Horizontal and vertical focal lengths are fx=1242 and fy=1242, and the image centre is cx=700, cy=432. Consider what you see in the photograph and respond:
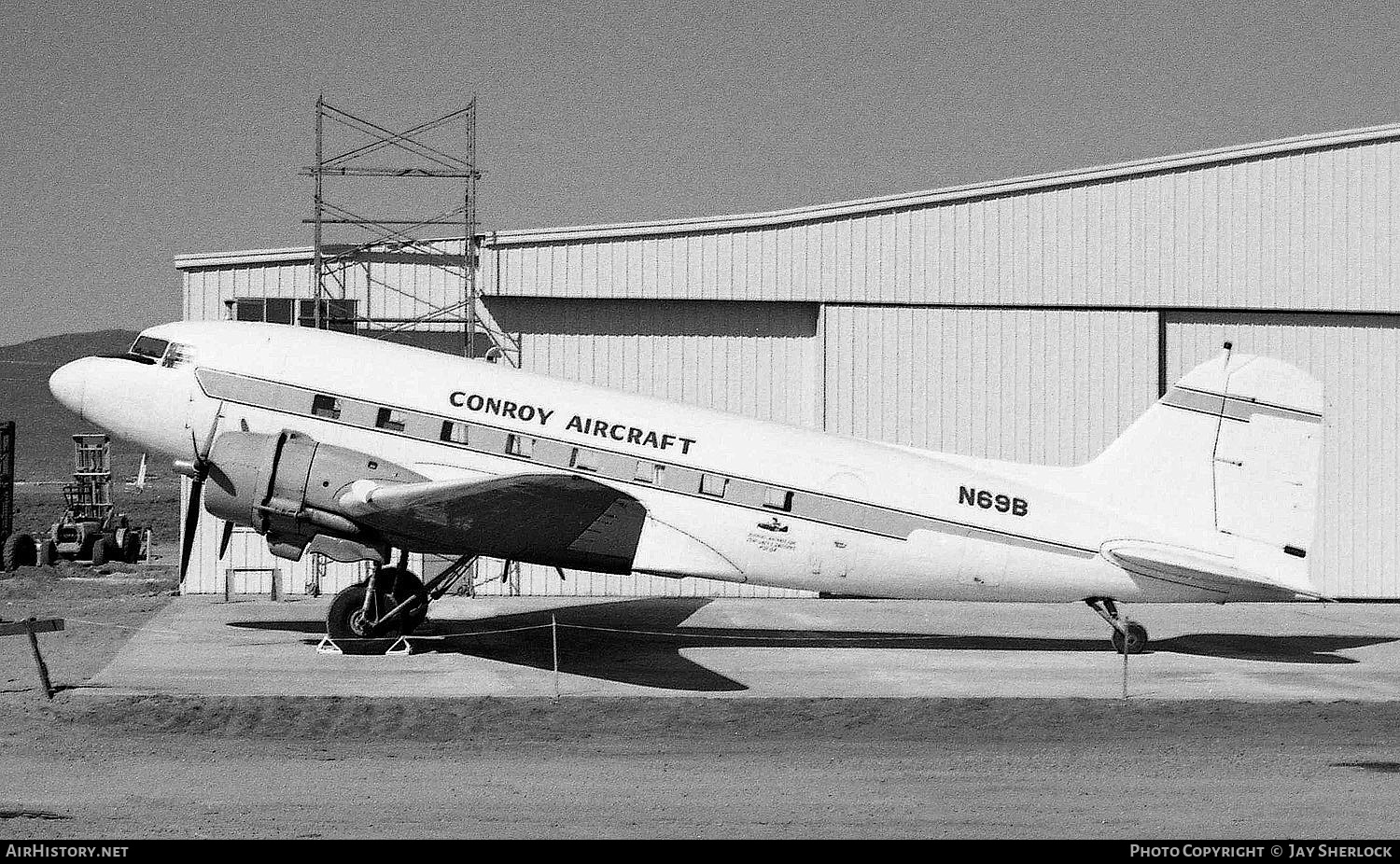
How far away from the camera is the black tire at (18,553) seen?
29.8 meters

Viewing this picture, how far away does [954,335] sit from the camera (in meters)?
26.8

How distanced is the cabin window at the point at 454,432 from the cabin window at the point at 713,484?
3.43 metres

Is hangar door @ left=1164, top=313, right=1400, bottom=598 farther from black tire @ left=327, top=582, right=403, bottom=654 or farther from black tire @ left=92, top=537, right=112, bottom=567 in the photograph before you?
black tire @ left=92, top=537, right=112, bottom=567

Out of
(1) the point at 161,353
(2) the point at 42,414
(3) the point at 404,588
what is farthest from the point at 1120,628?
(2) the point at 42,414

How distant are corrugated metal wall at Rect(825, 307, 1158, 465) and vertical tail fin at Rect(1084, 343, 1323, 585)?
8.62 metres

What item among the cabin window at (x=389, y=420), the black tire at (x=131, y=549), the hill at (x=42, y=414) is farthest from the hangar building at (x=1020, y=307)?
the hill at (x=42, y=414)

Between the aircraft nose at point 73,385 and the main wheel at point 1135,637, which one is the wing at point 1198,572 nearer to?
the main wheel at point 1135,637

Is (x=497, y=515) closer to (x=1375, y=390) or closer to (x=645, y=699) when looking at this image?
(x=645, y=699)

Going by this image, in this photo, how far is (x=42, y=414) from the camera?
140250 millimetres

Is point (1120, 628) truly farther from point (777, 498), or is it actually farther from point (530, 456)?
point (530, 456)

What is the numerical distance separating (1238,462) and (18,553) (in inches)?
1079

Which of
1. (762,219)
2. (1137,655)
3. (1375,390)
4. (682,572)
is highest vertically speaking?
(762,219)
